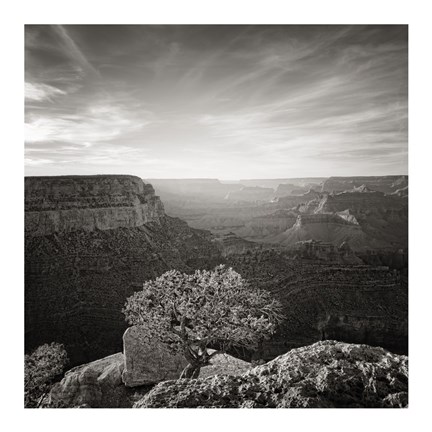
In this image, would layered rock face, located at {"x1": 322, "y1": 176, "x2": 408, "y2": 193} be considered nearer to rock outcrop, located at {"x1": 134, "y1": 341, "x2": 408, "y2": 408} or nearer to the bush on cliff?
rock outcrop, located at {"x1": 134, "y1": 341, "x2": 408, "y2": 408}

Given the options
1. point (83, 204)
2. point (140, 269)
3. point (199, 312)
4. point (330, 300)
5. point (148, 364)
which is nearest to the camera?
point (199, 312)

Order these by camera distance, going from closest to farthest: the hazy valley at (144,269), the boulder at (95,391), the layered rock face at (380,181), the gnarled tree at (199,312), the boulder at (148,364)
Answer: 1. the gnarled tree at (199,312)
2. the boulder at (95,391)
3. the boulder at (148,364)
4. the layered rock face at (380,181)
5. the hazy valley at (144,269)

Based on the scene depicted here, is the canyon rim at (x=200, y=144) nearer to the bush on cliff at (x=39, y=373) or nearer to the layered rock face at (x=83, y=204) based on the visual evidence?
the bush on cliff at (x=39, y=373)

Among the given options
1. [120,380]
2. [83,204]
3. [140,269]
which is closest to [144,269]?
[140,269]

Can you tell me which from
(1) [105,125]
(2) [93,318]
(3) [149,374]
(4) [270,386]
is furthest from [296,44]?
(2) [93,318]

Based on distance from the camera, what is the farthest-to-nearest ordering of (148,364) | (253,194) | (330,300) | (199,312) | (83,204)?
(253,194) < (83,204) < (330,300) < (148,364) < (199,312)

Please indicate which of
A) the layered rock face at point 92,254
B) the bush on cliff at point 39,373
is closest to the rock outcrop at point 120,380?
the bush on cliff at point 39,373

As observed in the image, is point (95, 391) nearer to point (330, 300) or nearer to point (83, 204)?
point (330, 300)
